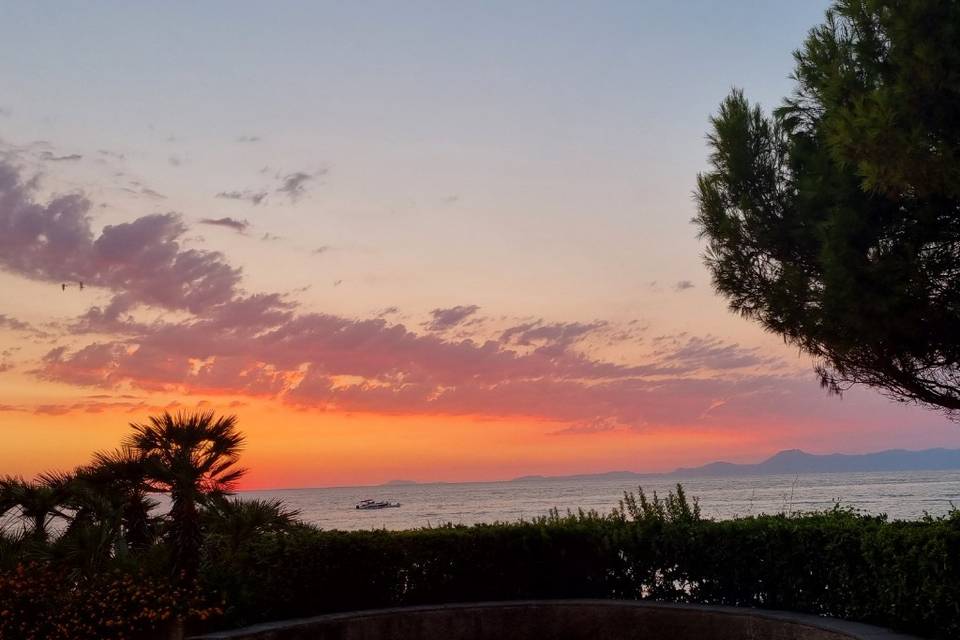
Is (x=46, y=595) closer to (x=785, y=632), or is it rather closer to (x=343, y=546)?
(x=343, y=546)

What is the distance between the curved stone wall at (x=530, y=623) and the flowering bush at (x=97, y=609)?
904mm

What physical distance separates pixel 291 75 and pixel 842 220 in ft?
31.8

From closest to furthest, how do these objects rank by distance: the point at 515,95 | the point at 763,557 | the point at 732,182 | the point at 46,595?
the point at 763,557 → the point at 46,595 → the point at 732,182 → the point at 515,95

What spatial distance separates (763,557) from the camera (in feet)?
30.3

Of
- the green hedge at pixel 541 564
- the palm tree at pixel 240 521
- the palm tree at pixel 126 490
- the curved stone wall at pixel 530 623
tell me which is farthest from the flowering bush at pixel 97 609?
the palm tree at pixel 126 490

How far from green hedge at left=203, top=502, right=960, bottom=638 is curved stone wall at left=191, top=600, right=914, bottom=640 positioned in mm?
365

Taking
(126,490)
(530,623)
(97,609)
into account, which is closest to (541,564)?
(530,623)

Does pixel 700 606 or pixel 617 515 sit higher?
pixel 617 515

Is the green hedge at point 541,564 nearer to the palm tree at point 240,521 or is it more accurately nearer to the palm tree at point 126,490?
the palm tree at point 240,521

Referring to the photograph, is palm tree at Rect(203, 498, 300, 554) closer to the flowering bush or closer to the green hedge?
the green hedge

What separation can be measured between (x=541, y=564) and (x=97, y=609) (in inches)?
205

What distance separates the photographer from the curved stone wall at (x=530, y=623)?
9227 mm

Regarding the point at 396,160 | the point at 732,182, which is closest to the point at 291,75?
the point at 396,160

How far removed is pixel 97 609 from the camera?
9664 mm
